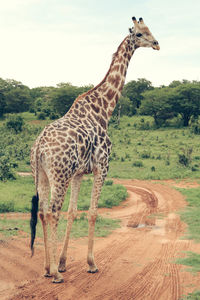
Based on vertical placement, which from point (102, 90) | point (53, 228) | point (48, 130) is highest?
point (102, 90)

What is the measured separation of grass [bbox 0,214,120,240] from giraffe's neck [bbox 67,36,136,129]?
10.3ft

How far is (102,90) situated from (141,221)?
15.9 ft

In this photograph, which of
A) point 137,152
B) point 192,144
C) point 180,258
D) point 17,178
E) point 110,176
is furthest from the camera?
point 192,144

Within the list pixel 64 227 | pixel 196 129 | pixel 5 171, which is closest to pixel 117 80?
pixel 64 227

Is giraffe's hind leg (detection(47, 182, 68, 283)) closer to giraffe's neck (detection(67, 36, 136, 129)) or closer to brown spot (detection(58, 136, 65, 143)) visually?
brown spot (detection(58, 136, 65, 143))

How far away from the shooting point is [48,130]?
6203 mm

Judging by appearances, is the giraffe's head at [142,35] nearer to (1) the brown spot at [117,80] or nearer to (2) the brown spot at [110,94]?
(1) the brown spot at [117,80]

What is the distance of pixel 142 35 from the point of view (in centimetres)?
770

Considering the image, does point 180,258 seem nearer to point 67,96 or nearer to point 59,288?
point 59,288

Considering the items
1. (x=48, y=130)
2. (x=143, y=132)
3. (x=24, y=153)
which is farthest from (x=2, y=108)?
(x=48, y=130)

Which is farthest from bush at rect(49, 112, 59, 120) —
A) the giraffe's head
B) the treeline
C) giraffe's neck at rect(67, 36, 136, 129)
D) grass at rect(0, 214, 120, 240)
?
the giraffe's head

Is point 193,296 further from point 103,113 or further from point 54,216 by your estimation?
point 103,113

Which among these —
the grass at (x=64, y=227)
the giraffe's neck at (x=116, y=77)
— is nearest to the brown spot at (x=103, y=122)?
the giraffe's neck at (x=116, y=77)

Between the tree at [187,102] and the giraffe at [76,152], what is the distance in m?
32.6
